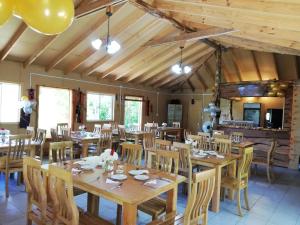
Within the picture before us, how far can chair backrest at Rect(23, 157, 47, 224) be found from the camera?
2.38 meters

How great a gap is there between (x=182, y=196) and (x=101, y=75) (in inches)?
232

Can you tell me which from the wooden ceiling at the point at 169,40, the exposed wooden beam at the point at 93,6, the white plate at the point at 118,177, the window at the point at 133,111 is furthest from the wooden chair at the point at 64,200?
the window at the point at 133,111

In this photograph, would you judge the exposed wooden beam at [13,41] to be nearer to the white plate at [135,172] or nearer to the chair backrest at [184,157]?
the chair backrest at [184,157]

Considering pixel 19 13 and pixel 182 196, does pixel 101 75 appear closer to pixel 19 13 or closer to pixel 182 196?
pixel 182 196

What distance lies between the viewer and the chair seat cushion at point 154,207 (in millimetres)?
2659

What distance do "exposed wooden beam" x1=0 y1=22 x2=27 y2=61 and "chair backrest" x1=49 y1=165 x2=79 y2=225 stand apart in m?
4.36

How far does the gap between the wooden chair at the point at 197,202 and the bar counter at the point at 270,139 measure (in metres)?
5.66

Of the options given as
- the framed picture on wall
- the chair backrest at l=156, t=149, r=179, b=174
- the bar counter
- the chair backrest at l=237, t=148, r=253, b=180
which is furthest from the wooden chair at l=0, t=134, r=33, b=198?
the framed picture on wall

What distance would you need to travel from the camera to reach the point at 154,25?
641 cm

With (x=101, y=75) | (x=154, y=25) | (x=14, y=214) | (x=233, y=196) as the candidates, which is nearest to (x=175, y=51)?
(x=154, y=25)

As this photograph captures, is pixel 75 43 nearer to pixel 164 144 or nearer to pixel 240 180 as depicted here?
pixel 164 144

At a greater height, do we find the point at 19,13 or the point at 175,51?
the point at 175,51

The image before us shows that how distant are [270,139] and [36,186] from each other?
6.89 meters

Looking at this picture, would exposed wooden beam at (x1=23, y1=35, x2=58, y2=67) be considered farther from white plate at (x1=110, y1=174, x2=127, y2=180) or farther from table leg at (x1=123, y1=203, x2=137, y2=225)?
table leg at (x1=123, y1=203, x2=137, y2=225)
